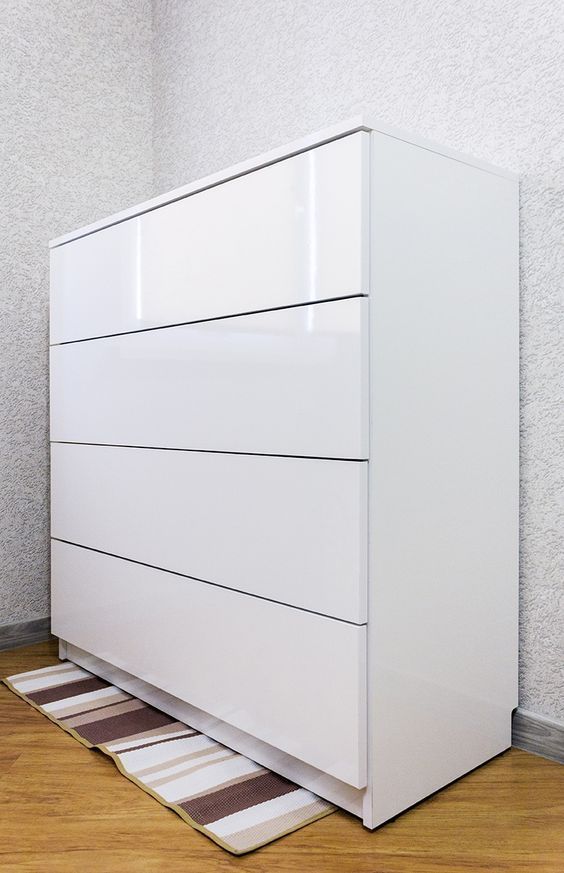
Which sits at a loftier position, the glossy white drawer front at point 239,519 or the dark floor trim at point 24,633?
the glossy white drawer front at point 239,519

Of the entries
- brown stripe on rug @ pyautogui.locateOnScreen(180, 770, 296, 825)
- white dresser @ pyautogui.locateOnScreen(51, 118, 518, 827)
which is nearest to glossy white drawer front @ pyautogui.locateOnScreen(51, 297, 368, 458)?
white dresser @ pyautogui.locateOnScreen(51, 118, 518, 827)

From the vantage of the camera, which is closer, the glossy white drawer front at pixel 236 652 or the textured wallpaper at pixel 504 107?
the glossy white drawer front at pixel 236 652

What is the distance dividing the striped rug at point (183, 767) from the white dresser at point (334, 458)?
4 centimetres

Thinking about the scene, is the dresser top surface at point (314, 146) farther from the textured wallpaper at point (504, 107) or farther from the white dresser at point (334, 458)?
the textured wallpaper at point (504, 107)

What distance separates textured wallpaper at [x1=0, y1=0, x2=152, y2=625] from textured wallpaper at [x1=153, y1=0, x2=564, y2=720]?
2.11 feet

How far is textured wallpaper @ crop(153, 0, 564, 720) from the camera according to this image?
4.77ft

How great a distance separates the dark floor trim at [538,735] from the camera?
1.45 m

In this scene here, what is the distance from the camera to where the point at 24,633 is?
2.23m

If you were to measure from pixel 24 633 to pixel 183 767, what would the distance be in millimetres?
991

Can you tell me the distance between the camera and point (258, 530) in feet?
4.48

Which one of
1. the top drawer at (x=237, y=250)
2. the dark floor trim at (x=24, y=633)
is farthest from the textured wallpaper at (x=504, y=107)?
the dark floor trim at (x=24, y=633)

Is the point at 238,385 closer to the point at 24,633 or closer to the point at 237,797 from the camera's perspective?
the point at 237,797

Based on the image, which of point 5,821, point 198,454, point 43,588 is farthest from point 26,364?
point 5,821

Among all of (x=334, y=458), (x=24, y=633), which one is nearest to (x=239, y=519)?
(x=334, y=458)
